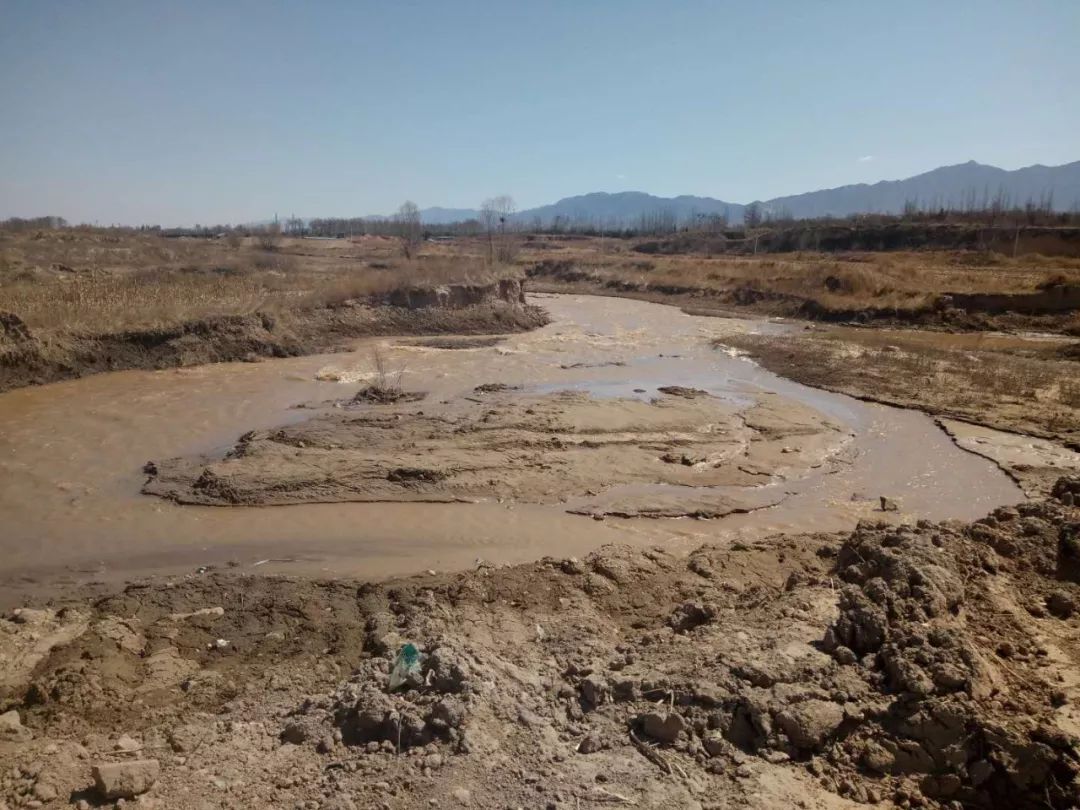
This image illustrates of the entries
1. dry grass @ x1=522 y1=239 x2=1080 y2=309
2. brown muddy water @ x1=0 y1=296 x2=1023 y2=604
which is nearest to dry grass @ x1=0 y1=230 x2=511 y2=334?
Result: brown muddy water @ x1=0 y1=296 x2=1023 y2=604

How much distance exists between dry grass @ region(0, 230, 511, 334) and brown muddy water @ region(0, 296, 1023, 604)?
2.74m

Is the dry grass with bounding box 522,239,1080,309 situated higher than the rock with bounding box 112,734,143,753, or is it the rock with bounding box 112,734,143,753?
the dry grass with bounding box 522,239,1080,309

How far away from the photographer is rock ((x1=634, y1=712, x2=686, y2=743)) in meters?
4.09

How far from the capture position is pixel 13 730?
14.5 feet

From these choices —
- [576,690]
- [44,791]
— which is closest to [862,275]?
[576,690]

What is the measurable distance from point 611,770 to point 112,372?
16808mm

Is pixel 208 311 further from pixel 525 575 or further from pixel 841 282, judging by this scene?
pixel 841 282

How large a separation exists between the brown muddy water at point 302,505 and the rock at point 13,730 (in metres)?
2.66

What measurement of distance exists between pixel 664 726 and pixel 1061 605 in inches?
161

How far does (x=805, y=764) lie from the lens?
12.9ft

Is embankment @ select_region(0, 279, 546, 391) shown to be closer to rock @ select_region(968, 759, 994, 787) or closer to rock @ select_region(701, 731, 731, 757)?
rock @ select_region(701, 731, 731, 757)

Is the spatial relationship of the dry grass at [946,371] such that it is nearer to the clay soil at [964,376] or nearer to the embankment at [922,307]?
the clay soil at [964,376]

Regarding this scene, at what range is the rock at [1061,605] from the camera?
5855 millimetres

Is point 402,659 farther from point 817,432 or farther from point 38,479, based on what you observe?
point 817,432
